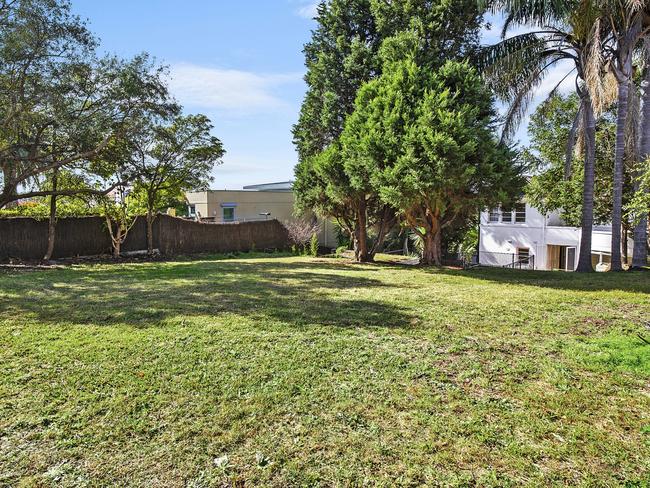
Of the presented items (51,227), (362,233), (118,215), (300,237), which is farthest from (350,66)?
(51,227)

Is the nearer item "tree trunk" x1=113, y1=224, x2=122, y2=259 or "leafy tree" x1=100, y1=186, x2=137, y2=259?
"leafy tree" x1=100, y1=186, x2=137, y2=259

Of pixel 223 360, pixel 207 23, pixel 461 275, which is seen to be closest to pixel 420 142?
pixel 461 275

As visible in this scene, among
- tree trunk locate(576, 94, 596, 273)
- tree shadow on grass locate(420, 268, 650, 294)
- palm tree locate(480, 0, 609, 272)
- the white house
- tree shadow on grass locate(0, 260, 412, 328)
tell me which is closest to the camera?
tree shadow on grass locate(0, 260, 412, 328)

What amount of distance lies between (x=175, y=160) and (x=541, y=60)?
12066 mm

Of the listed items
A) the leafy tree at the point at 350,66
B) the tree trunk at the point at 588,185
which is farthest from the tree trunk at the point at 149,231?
the tree trunk at the point at 588,185

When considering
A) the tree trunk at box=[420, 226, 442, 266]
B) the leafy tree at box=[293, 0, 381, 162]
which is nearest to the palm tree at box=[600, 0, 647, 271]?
the tree trunk at box=[420, 226, 442, 266]

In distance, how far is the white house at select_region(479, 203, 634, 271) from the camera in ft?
70.5

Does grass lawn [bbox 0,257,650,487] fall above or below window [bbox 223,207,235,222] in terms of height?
below

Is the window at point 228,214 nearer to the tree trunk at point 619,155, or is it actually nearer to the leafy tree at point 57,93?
the leafy tree at point 57,93

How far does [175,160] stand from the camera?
51.1ft

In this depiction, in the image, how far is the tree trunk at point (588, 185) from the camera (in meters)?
11.4

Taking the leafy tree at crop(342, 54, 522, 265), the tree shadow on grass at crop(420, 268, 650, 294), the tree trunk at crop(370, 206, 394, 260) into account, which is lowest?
the tree shadow on grass at crop(420, 268, 650, 294)

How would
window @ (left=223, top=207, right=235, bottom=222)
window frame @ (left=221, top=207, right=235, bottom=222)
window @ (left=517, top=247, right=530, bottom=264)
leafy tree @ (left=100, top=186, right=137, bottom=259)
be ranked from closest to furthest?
1. leafy tree @ (left=100, top=186, right=137, bottom=259)
2. window @ (left=517, top=247, right=530, bottom=264)
3. window frame @ (left=221, top=207, right=235, bottom=222)
4. window @ (left=223, top=207, right=235, bottom=222)

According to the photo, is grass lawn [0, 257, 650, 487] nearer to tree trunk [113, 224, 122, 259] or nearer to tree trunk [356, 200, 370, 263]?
tree trunk [356, 200, 370, 263]
